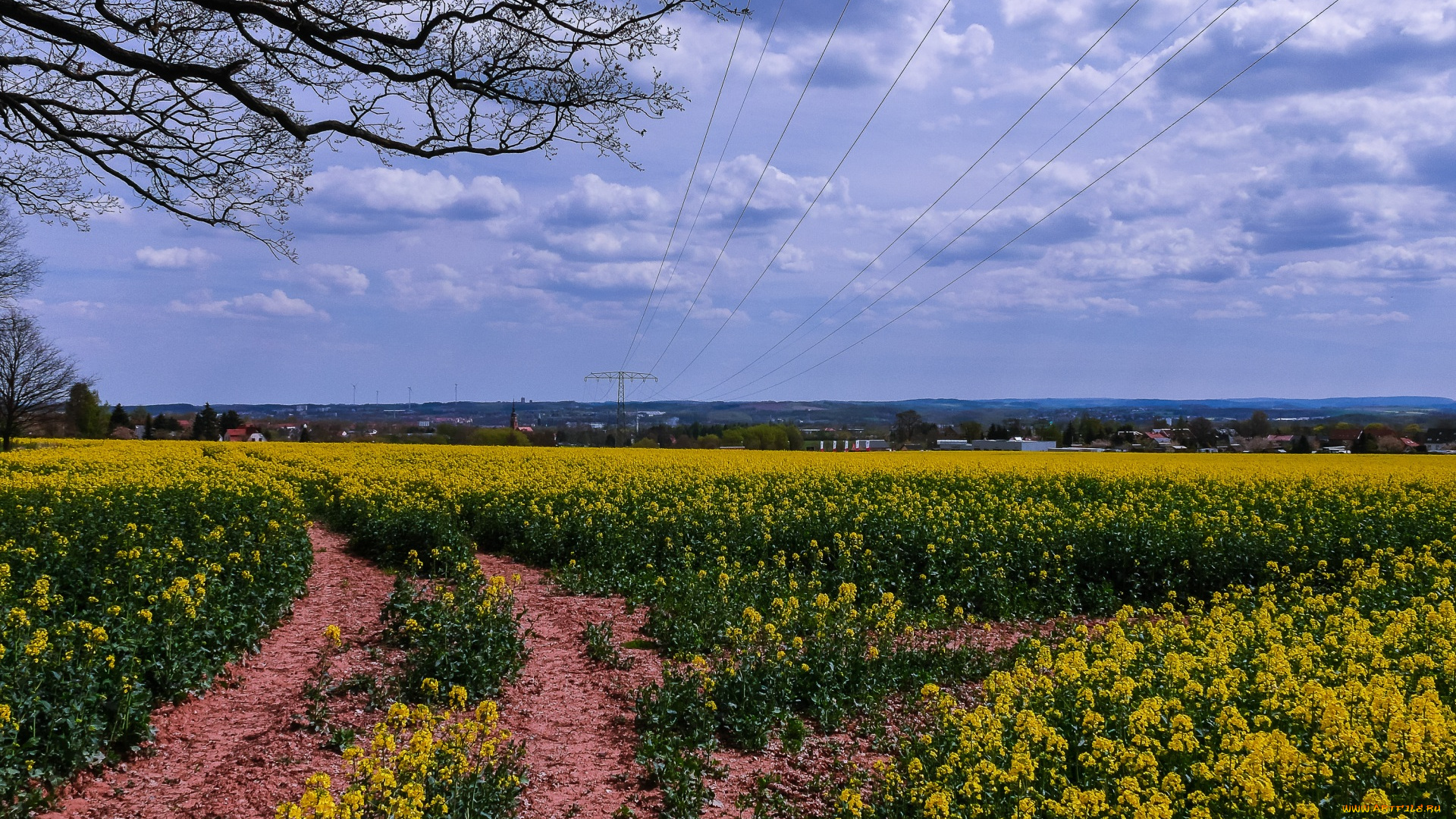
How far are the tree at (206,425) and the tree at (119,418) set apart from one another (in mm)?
7533

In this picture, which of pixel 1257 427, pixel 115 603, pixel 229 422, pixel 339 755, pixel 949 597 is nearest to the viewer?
pixel 339 755

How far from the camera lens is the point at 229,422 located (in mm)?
79750

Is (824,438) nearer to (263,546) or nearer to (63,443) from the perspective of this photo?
(63,443)

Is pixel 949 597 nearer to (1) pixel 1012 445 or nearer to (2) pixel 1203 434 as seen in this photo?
(1) pixel 1012 445

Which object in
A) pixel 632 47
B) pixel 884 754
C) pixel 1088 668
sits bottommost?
pixel 884 754

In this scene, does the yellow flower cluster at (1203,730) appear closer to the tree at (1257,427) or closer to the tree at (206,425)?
A: the tree at (1257,427)

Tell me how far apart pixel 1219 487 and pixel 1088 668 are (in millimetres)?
18465

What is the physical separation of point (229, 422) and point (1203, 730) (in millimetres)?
89121

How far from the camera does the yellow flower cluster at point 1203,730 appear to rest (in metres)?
4.77

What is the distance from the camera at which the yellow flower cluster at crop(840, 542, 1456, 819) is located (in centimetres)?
477

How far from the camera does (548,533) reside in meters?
15.9

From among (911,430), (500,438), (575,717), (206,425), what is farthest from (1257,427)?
(206,425)

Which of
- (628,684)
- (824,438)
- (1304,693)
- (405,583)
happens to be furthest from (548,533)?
(824,438)

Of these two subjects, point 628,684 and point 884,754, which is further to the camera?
point 628,684
